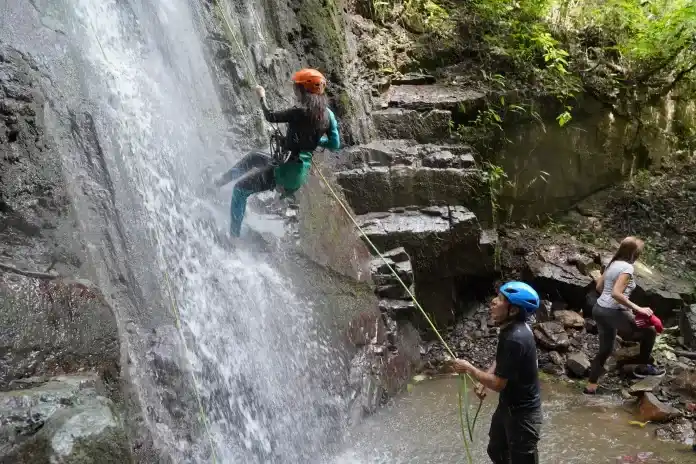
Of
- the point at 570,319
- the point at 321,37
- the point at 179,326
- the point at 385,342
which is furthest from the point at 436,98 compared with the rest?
the point at 179,326

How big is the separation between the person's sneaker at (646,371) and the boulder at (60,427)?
19.1 ft

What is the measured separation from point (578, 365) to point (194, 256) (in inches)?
191

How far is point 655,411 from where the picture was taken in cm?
543

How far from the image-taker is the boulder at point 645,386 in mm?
5848

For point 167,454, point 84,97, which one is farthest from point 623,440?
point 84,97

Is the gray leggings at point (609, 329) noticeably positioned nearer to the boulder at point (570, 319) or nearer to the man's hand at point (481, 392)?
the boulder at point (570, 319)

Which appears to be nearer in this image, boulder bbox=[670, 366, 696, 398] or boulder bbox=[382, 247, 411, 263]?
boulder bbox=[670, 366, 696, 398]

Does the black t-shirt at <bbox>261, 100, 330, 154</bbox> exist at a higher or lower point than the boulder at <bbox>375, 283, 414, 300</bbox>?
higher

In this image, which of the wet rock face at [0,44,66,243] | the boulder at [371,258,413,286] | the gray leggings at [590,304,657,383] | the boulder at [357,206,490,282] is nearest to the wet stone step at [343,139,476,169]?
the boulder at [357,206,490,282]

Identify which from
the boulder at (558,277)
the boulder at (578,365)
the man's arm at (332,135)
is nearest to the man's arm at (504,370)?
the man's arm at (332,135)

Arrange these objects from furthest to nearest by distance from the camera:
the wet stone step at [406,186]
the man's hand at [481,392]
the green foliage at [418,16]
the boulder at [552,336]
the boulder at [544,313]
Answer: the green foliage at [418,16] → the boulder at [544,313] → the wet stone step at [406,186] → the boulder at [552,336] → the man's hand at [481,392]

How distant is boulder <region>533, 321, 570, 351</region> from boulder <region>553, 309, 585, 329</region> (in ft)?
0.66

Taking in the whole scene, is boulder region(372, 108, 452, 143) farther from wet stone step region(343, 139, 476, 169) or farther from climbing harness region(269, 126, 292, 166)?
climbing harness region(269, 126, 292, 166)

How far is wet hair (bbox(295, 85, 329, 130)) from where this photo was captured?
497 cm
